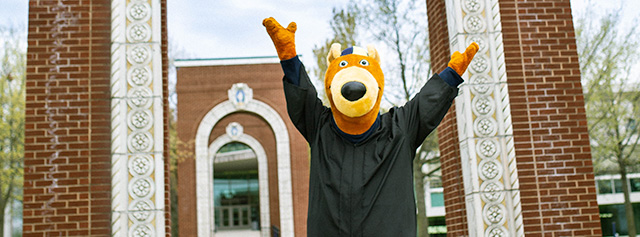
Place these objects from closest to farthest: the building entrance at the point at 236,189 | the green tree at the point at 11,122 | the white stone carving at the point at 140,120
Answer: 1. the white stone carving at the point at 140,120
2. the green tree at the point at 11,122
3. the building entrance at the point at 236,189

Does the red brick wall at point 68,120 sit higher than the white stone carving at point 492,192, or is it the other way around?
the red brick wall at point 68,120

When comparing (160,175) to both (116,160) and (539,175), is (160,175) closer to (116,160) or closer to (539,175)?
(116,160)

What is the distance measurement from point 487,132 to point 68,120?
3.50m

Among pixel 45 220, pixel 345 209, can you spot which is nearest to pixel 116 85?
pixel 45 220

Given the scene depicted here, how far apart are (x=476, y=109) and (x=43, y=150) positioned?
3.61 metres

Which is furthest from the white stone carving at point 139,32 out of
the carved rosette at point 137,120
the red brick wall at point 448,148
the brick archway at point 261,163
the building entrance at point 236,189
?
the building entrance at point 236,189

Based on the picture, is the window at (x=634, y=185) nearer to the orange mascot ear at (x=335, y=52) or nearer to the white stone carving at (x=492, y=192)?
the white stone carving at (x=492, y=192)

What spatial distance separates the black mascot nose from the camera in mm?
2934

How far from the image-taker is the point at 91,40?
219 inches

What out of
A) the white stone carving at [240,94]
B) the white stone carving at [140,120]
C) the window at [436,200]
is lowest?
the white stone carving at [140,120]

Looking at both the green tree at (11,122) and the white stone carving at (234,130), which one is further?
the white stone carving at (234,130)

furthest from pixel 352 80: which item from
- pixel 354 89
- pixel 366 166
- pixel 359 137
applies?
pixel 366 166

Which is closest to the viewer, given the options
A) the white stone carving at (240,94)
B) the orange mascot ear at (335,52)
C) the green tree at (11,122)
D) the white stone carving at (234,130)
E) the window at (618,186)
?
the orange mascot ear at (335,52)

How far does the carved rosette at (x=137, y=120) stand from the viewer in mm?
5250
